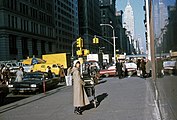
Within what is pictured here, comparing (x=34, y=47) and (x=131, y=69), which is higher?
(x=34, y=47)

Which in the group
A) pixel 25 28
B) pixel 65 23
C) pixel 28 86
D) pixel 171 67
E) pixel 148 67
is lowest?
pixel 28 86

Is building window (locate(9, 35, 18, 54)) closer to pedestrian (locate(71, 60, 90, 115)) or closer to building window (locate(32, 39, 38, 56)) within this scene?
building window (locate(32, 39, 38, 56))

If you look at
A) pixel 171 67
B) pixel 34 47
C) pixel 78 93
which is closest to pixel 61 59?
pixel 78 93

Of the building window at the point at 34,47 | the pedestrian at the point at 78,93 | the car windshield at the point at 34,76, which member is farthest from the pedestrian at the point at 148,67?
the building window at the point at 34,47

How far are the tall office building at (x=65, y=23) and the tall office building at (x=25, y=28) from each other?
657 inches

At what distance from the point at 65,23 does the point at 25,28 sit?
5099cm

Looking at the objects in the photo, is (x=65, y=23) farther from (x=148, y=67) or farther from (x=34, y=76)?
(x=34, y=76)

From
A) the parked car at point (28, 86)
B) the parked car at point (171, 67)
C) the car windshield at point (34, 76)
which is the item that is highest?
the parked car at point (171, 67)

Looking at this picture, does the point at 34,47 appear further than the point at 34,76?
Yes

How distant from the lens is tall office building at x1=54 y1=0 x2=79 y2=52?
117875 millimetres

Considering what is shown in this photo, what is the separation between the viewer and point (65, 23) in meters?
128

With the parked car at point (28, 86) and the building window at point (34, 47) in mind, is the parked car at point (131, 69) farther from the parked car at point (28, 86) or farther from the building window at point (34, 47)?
the building window at point (34, 47)

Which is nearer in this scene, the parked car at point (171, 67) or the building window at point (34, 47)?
the parked car at point (171, 67)

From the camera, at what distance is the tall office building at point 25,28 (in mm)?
67438
